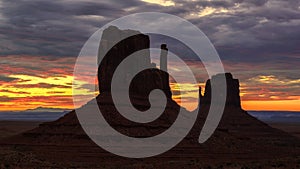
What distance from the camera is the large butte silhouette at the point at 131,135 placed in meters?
87.0

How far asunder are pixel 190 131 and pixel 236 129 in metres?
56.2

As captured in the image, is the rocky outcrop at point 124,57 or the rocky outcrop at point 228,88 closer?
the rocky outcrop at point 124,57

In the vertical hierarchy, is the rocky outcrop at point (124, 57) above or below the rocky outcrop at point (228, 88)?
above

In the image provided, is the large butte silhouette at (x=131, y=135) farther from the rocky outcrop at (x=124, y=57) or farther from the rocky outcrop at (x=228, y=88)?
the rocky outcrop at (x=228, y=88)

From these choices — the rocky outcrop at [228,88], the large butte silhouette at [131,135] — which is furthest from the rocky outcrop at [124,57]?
the rocky outcrop at [228,88]

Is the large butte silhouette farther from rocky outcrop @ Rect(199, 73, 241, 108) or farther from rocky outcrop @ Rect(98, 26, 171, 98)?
rocky outcrop @ Rect(199, 73, 241, 108)

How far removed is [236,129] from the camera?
164000mm

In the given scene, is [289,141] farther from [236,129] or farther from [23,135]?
[23,135]

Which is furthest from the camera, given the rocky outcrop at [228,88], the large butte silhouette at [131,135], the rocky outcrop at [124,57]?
the rocky outcrop at [228,88]

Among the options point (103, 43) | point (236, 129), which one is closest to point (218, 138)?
point (103, 43)

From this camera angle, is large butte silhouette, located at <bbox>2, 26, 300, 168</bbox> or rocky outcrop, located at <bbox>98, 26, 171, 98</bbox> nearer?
large butte silhouette, located at <bbox>2, 26, 300, 168</bbox>

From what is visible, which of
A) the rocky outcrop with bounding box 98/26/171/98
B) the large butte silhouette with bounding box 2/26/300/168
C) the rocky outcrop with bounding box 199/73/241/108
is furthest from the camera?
the rocky outcrop with bounding box 199/73/241/108

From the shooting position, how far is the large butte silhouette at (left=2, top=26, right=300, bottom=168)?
87.0m

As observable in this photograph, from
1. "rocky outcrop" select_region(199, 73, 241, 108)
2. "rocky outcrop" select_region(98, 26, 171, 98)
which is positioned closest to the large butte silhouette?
"rocky outcrop" select_region(98, 26, 171, 98)
